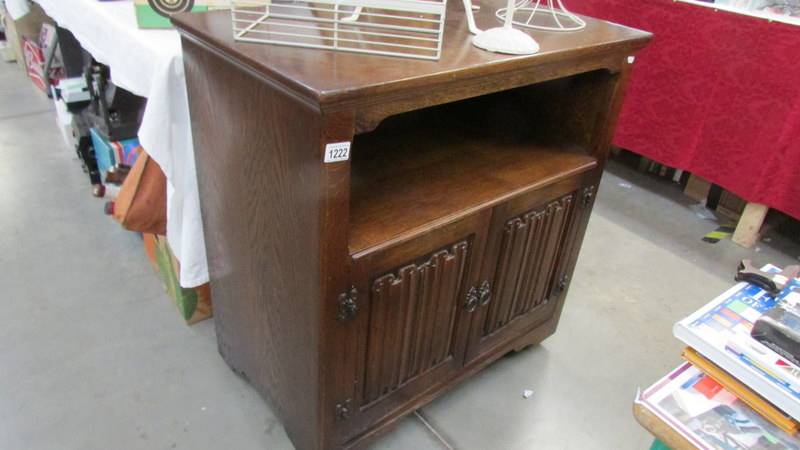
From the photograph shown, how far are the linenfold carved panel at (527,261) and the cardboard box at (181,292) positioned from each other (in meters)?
0.88

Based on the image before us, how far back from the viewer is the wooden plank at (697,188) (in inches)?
104

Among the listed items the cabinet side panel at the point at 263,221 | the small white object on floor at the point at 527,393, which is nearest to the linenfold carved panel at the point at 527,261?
the small white object on floor at the point at 527,393

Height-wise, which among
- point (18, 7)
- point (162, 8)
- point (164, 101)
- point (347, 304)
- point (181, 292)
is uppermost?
point (162, 8)

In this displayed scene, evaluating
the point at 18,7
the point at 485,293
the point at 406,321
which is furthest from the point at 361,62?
the point at 18,7

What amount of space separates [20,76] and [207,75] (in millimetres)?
3035

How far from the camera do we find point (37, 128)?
8.90 ft

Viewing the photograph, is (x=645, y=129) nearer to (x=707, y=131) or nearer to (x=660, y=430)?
(x=707, y=131)

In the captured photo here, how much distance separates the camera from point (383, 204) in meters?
1.07

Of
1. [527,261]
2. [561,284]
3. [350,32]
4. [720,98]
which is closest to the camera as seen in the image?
[350,32]

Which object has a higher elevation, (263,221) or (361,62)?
(361,62)

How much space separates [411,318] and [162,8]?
0.95 m

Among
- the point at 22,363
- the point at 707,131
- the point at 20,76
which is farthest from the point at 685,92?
the point at 20,76

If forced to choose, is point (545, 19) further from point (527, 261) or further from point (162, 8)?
point (162, 8)

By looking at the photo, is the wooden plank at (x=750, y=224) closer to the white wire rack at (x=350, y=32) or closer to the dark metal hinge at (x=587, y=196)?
the dark metal hinge at (x=587, y=196)
